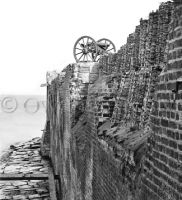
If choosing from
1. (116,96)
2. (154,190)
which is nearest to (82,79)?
(116,96)

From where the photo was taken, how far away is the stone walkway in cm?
1379

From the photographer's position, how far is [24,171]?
634 inches

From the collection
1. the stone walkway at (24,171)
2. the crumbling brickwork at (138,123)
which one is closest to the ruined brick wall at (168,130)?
the crumbling brickwork at (138,123)

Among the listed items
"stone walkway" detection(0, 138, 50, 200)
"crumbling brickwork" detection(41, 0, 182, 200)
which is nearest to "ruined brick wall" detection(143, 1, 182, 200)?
"crumbling brickwork" detection(41, 0, 182, 200)

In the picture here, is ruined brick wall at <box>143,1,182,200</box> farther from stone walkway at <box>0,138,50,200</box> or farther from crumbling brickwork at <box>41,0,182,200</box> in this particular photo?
stone walkway at <box>0,138,50,200</box>

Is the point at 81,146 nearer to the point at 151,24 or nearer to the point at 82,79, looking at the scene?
the point at 82,79

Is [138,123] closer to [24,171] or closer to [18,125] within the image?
[24,171]

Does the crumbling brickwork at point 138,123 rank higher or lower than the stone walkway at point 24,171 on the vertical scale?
higher

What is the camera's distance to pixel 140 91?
187 inches

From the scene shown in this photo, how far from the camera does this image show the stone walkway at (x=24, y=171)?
45.3 feet

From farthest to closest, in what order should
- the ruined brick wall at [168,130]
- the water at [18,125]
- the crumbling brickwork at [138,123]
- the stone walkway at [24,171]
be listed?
the water at [18,125] < the stone walkway at [24,171] < the crumbling brickwork at [138,123] < the ruined brick wall at [168,130]

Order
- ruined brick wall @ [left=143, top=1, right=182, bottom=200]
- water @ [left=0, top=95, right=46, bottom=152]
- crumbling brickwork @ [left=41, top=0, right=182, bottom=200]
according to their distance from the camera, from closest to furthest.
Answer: ruined brick wall @ [left=143, top=1, right=182, bottom=200]
crumbling brickwork @ [left=41, top=0, right=182, bottom=200]
water @ [left=0, top=95, right=46, bottom=152]

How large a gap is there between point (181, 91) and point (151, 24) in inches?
74.1

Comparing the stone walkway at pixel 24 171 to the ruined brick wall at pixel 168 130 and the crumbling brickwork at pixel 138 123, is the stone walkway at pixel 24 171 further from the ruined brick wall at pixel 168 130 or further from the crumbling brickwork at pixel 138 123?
the ruined brick wall at pixel 168 130
